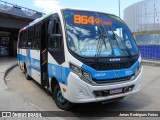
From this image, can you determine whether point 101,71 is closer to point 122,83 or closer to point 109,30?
point 122,83

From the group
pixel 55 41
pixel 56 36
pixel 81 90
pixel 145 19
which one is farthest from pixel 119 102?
pixel 145 19

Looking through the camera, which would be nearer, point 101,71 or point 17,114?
point 101,71

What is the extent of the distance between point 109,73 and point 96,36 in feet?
3.31

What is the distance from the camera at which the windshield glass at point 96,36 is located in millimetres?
5719

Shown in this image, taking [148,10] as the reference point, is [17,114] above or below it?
below

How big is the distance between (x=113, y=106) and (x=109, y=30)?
211 cm

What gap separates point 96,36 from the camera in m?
5.98

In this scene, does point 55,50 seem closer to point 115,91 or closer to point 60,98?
point 60,98

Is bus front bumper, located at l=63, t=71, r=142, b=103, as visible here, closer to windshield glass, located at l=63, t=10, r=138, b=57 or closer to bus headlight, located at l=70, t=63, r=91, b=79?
bus headlight, located at l=70, t=63, r=91, b=79

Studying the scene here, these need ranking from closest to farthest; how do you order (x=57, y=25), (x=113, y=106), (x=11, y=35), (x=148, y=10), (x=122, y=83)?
(x=122, y=83) < (x=57, y=25) < (x=113, y=106) < (x=11, y=35) < (x=148, y=10)

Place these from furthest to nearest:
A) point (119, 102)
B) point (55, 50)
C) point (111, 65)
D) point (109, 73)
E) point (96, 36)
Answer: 1. point (119, 102)
2. point (55, 50)
3. point (96, 36)
4. point (111, 65)
5. point (109, 73)

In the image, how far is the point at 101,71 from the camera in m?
5.53

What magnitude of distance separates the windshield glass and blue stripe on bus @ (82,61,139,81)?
1.17ft

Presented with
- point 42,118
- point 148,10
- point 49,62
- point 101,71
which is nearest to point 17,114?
point 42,118
